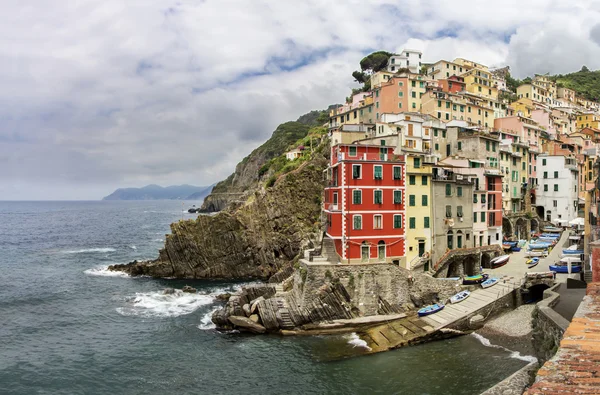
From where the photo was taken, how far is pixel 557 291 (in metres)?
36.6

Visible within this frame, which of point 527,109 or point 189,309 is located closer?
point 189,309

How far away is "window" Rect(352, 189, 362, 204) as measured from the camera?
42.4m

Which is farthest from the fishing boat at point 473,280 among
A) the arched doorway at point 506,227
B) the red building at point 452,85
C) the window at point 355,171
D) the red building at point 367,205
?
the red building at point 452,85

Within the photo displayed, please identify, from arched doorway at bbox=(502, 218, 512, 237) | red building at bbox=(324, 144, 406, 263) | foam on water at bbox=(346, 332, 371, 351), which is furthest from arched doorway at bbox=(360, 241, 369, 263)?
arched doorway at bbox=(502, 218, 512, 237)

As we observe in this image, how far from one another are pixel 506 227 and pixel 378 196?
3368cm

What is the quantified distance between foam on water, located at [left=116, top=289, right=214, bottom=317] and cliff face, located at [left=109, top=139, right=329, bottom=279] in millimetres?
12046

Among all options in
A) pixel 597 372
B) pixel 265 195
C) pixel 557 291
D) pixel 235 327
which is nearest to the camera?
pixel 597 372

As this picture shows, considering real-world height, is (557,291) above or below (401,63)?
below

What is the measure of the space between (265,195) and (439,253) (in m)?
34.4

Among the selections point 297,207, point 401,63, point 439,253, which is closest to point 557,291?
point 439,253

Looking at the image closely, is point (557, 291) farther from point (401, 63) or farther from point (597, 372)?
point (401, 63)

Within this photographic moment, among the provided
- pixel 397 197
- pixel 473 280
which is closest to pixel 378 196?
pixel 397 197

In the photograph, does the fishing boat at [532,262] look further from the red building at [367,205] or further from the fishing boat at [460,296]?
the red building at [367,205]

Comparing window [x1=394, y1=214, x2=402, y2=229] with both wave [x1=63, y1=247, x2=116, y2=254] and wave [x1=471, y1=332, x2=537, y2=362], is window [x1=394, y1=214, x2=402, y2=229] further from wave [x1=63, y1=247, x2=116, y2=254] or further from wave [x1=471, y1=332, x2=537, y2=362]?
wave [x1=63, y1=247, x2=116, y2=254]
